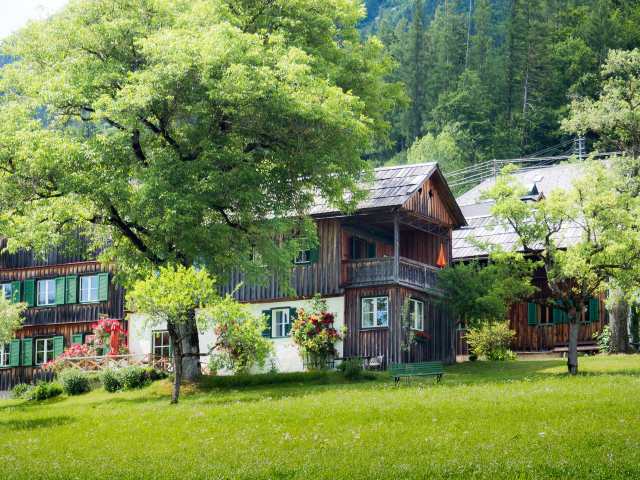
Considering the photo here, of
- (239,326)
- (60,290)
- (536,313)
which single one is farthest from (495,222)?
(60,290)

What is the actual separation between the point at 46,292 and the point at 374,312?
19.2 meters

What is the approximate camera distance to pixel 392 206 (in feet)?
152

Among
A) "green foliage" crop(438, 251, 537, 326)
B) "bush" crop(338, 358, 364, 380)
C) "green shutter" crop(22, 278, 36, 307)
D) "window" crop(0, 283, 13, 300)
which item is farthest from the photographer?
"window" crop(0, 283, 13, 300)

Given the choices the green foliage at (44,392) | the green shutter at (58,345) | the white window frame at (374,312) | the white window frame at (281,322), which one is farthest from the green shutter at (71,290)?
the white window frame at (374,312)

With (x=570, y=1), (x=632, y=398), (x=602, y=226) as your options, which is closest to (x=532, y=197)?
(x=602, y=226)

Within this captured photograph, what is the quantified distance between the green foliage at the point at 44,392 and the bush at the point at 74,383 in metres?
0.32

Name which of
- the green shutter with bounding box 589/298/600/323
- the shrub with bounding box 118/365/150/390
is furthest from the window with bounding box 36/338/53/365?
the green shutter with bounding box 589/298/600/323

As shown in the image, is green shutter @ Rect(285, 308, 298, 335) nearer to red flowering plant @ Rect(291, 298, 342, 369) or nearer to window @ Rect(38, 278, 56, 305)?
red flowering plant @ Rect(291, 298, 342, 369)

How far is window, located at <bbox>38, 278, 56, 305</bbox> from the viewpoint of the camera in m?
57.5

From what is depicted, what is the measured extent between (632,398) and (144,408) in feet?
48.3

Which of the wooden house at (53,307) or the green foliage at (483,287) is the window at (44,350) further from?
the green foliage at (483,287)

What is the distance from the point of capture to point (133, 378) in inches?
1775

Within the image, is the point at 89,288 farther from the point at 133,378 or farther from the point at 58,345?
the point at 133,378

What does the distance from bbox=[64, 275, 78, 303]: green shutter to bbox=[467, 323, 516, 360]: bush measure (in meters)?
19.8
